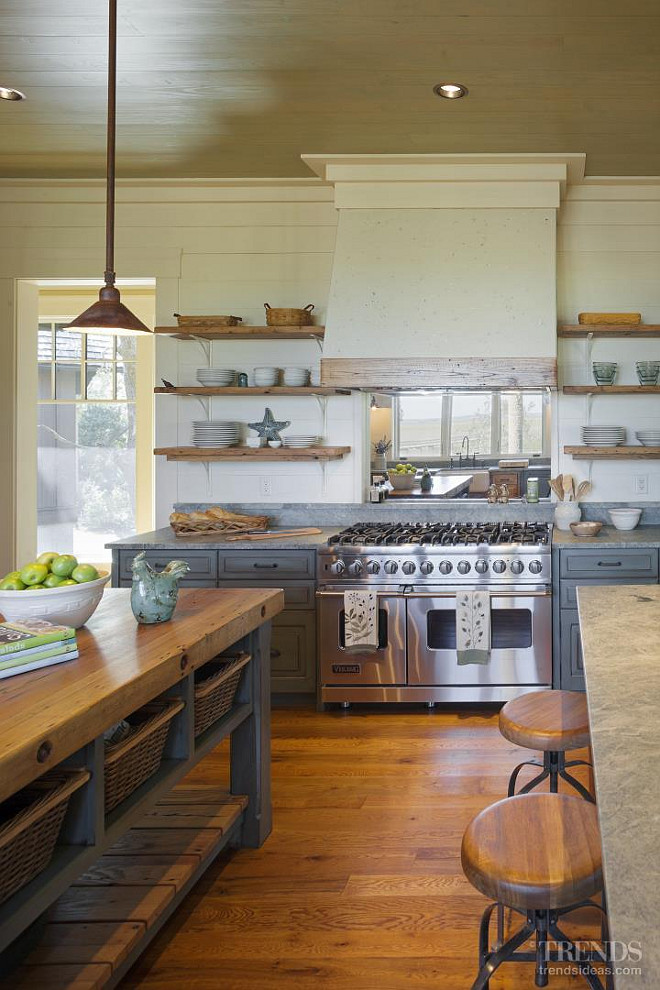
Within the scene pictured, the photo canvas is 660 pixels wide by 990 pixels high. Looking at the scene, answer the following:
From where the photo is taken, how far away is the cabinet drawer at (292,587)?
4531 mm

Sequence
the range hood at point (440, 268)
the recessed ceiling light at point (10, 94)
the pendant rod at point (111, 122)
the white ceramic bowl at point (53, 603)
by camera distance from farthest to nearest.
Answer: the range hood at point (440, 268), the recessed ceiling light at point (10, 94), the pendant rod at point (111, 122), the white ceramic bowl at point (53, 603)

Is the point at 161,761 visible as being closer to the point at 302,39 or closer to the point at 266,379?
the point at 302,39

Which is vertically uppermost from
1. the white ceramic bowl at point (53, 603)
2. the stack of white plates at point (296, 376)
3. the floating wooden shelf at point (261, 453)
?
the stack of white plates at point (296, 376)

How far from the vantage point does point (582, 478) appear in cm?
514

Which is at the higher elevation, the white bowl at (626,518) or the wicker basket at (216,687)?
the white bowl at (626,518)

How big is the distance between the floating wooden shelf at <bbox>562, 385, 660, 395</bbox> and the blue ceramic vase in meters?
3.17

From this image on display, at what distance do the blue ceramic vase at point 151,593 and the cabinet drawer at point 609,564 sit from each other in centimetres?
258

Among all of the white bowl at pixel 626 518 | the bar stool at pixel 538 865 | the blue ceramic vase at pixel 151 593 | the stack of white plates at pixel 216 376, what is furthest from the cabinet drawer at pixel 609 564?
the bar stool at pixel 538 865

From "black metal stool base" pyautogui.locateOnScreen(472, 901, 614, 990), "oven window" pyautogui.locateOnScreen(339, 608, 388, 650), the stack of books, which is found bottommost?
"black metal stool base" pyautogui.locateOnScreen(472, 901, 614, 990)

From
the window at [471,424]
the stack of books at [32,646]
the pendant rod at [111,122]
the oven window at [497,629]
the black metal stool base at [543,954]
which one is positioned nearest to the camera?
the black metal stool base at [543,954]

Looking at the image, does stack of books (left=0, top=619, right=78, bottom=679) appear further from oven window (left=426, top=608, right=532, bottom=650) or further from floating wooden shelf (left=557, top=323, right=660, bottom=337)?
floating wooden shelf (left=557, top=323, right=660, bottom=337)

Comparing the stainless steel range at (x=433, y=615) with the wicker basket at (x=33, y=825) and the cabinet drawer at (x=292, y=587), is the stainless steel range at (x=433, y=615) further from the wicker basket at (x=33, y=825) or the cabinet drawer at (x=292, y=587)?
the wicker basket at (x=33, y=825)

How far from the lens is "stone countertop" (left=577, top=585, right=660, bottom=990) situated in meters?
0.91

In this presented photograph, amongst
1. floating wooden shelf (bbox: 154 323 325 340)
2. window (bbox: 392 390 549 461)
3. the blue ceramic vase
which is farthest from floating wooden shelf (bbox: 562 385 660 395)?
the blue ceramic vase
